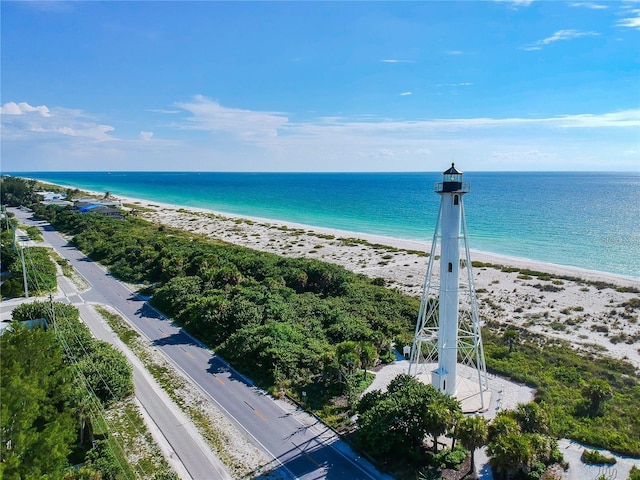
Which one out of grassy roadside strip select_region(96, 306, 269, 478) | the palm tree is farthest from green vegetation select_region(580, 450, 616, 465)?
grassy roadside strip select_region(96, 306, 269, 478)

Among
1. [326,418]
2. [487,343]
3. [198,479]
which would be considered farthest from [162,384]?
[487,343]

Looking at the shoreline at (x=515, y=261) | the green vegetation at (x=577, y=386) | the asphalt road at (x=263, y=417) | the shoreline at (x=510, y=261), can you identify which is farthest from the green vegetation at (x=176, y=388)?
the shoreline at (x=515, y=261)

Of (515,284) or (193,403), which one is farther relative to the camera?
(515,284)

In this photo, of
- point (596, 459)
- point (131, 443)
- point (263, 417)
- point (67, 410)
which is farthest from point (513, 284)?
point (67, 410)

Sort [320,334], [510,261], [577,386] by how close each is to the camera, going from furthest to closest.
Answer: [510,261], [320,334], [577,386]

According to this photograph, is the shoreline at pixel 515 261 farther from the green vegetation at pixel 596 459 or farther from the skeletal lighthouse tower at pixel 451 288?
the green vegetation at pixel 596 459

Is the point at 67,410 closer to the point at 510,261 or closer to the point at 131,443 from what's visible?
the point at 131,443
